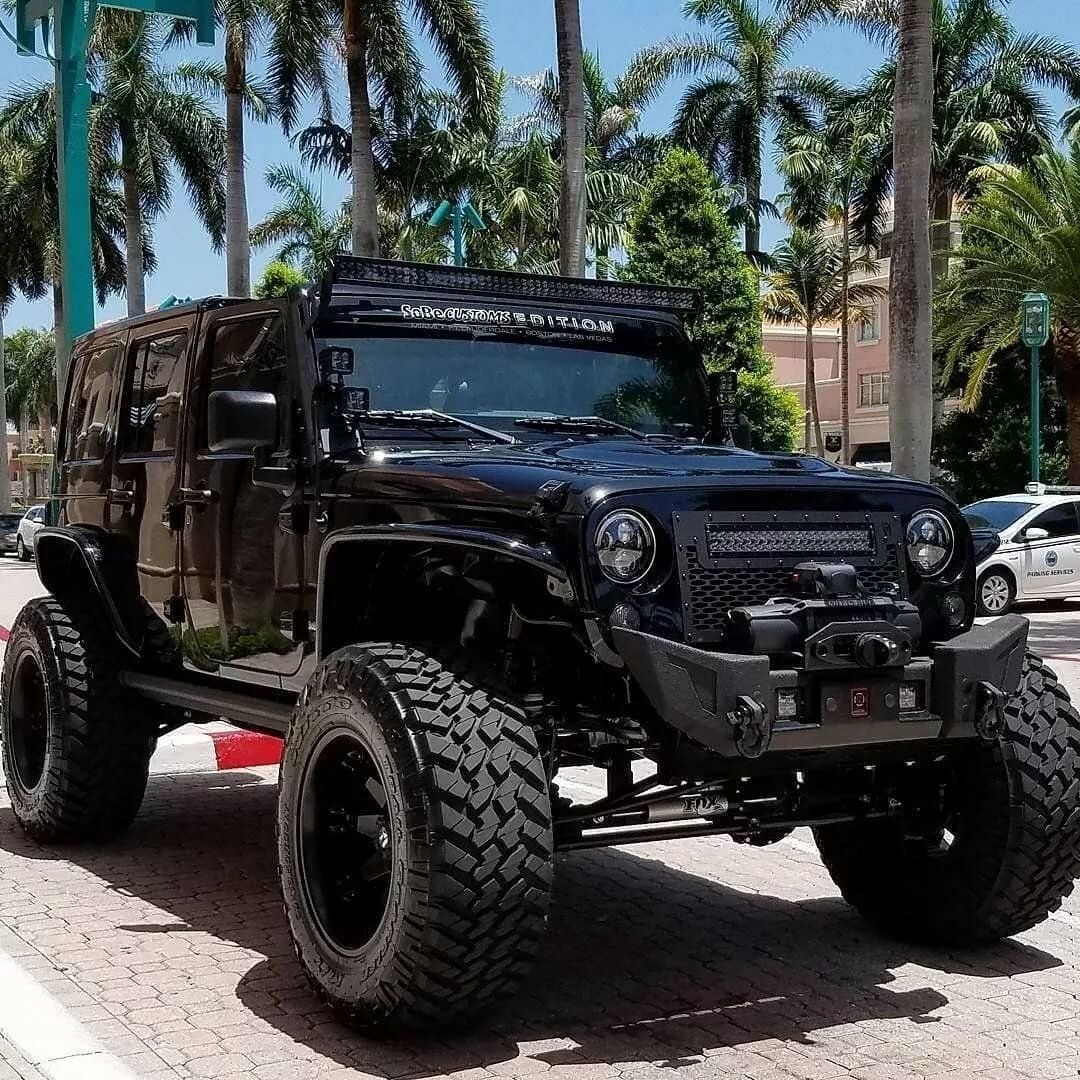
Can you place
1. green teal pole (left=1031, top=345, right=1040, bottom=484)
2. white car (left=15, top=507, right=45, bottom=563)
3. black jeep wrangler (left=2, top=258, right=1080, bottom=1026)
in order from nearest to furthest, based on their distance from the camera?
black jeep wrangler (left=2, top=258, right=1080, bottom=1026), green teal pole (left=1031, top=345, right=1040, bottom=484), white car (left=15, top=507, right=45, bottom=563)

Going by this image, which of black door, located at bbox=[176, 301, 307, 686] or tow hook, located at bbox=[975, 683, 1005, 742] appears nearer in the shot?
tow hook, located at bbox=[975, 683, 1005, 742]

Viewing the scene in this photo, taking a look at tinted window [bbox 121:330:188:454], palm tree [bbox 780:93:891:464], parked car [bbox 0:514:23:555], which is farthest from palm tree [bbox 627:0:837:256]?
tinted window [bbox 121:330:188:454]

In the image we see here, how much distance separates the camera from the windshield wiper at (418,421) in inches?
213

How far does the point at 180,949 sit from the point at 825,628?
98.6 inches

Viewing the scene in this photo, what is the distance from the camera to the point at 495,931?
164 inches

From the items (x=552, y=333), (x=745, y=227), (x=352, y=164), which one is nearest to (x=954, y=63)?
(x=745, y=227)

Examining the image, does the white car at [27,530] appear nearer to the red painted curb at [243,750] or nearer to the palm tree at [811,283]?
the palm tree at [811,283]

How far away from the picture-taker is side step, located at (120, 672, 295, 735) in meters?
5.59

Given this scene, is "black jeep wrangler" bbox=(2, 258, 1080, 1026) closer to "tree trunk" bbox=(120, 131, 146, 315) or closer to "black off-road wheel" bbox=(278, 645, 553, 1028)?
"black off-road wheel" bbox=(278, 645, 553, 1028)

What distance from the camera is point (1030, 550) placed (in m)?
20.1

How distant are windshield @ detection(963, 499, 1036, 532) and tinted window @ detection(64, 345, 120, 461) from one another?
14.4 m

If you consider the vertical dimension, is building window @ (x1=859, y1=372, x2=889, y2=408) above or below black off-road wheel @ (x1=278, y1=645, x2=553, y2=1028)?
above

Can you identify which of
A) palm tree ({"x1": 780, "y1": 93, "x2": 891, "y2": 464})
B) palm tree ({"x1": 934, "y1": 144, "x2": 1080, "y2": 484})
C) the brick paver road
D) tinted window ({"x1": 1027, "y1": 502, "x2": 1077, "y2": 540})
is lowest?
the brick paver road

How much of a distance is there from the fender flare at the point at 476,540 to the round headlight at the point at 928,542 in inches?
44.8
